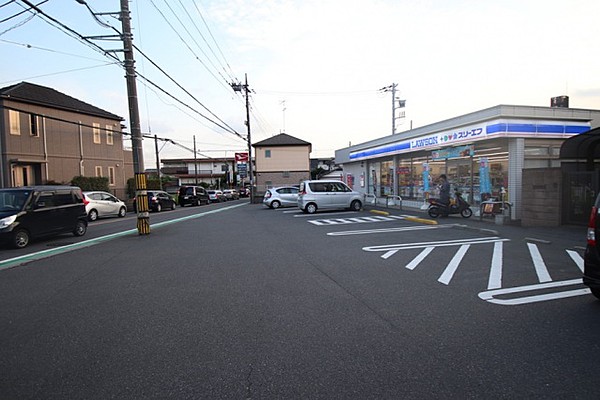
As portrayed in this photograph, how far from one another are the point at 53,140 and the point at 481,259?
97.3ft

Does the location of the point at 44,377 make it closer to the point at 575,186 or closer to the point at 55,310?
the point at 55,310

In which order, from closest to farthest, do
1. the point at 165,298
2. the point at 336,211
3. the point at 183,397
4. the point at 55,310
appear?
1. the point at 183,397
2. the point at 55,310
3. the point at 165,298
4. the point at 336,211

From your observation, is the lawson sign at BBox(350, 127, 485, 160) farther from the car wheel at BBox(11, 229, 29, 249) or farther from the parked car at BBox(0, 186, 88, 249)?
the car wheel at BBox(11, 229, 29, 249)

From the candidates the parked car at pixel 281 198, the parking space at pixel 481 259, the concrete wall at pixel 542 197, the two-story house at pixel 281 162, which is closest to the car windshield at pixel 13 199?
the parking space at pixel 481 259

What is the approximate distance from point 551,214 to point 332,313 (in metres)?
10.5

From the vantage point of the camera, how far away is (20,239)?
1058 centimetres

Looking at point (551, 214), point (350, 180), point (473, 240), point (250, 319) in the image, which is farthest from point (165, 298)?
point (350, 180)

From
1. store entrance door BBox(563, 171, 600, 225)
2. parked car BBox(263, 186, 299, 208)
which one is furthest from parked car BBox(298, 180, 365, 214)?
store entrance door BBox(563, 171, 600, 225)

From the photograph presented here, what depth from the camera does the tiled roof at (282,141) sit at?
4919cm

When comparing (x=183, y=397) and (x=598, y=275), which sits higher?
(x=598, y=275)

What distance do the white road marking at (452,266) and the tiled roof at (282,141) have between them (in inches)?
1636

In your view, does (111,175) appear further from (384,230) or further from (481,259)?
(481,259)

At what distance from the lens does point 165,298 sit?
5.57 m

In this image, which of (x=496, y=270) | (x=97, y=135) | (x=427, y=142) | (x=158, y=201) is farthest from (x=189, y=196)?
(x=496, y=270)
